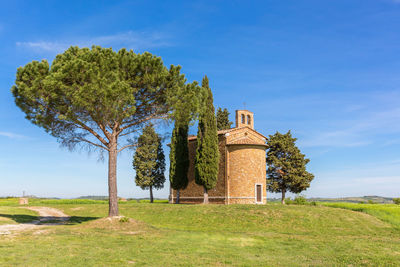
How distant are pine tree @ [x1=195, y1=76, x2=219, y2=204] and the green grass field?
740 cm

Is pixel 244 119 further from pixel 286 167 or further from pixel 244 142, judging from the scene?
pixel 286 167

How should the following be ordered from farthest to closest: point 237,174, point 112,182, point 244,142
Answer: point 244,142 < point 237,174 < point 112,182

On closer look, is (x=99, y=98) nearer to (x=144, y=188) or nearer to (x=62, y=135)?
(x=62, y=135)

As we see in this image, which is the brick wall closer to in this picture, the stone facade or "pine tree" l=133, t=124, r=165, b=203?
the stone facade

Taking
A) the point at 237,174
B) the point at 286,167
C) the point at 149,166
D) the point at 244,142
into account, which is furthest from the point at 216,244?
the point at 149,166

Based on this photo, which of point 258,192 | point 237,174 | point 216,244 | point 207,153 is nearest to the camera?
point 216,244

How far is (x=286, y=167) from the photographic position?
143 feet

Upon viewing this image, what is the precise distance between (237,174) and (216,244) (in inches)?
767

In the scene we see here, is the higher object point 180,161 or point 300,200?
point 180,161

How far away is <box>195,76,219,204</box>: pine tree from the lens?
3322 centimetres

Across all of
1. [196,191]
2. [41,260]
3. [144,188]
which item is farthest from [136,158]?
[41,260]

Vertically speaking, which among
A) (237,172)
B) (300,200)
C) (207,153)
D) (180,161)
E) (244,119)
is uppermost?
(244,119)

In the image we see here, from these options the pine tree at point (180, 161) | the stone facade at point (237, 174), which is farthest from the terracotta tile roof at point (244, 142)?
the pine tree at point (180, 161)

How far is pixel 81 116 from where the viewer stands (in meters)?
21.2
